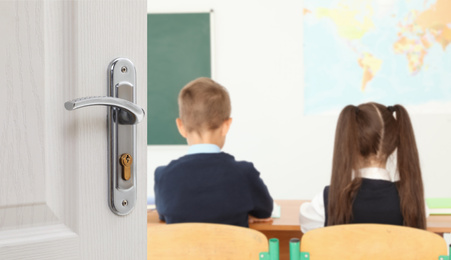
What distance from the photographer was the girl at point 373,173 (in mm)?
1810

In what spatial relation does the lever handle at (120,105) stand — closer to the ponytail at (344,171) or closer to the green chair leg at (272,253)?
the green chair leg at (272,253)

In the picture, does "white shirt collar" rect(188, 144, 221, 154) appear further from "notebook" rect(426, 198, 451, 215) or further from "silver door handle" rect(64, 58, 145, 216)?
"silver door handle" rect(64, 58, 145, 216)

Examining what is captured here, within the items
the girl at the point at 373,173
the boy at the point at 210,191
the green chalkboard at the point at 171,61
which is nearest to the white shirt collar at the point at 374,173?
the girl at the point at 373,173

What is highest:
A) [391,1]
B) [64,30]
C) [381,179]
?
[391,1]

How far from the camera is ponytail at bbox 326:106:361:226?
5.94ft

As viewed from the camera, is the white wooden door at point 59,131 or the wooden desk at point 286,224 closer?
the white wooden door at point 59,131

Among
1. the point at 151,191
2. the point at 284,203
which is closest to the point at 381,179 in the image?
the point at 284,203

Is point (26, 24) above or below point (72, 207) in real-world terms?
above

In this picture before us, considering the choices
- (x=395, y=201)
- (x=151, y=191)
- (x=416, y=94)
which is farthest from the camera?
(x=151, y=191)

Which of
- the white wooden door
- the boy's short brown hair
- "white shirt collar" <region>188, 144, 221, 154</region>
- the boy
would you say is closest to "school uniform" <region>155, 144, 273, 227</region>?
the boy

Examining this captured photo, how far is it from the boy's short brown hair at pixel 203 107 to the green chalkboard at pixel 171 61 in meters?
1.68

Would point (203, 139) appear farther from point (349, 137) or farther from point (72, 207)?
point (72, 207)

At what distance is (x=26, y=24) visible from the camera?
2.19 feet

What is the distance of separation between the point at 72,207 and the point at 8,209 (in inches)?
3.3
